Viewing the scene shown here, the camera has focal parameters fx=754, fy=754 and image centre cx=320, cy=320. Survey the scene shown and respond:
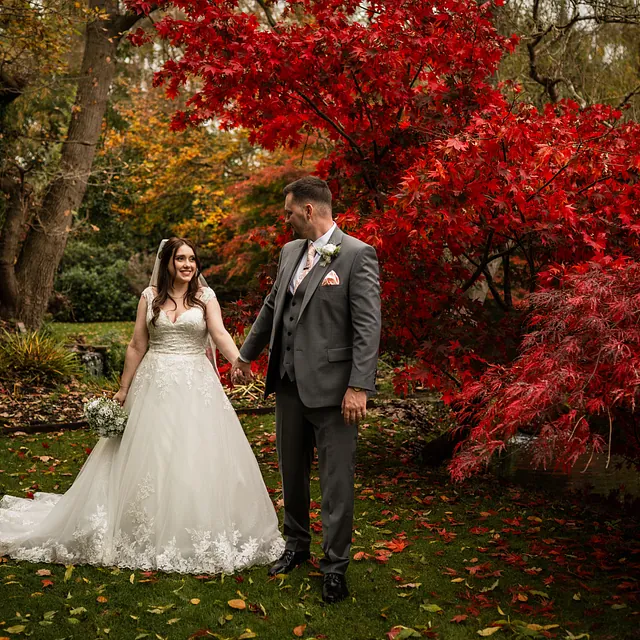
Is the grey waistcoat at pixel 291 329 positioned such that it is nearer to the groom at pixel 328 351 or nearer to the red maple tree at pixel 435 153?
the groom at pixel 328 351

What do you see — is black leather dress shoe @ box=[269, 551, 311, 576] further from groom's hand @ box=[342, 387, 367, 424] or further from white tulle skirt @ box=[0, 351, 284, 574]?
groom's hand @ box=[342, 387, 367, 424]

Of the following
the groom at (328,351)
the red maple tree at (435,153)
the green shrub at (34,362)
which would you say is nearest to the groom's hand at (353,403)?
the groom at (328,351)

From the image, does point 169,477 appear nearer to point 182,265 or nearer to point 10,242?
point 182,265

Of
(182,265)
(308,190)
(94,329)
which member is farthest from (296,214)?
(94,329)

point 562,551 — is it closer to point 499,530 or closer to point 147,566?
point 499,530

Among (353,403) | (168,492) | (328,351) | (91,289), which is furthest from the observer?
(91,289)

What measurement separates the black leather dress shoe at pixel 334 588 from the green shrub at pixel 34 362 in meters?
7.20

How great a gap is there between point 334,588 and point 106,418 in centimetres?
170

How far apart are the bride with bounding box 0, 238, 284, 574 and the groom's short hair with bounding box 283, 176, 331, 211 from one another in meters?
1.19

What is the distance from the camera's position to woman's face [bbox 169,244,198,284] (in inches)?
189

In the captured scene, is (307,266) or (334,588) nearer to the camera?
(334,588)

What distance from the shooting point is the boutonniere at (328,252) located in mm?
3883

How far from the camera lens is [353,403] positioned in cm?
367

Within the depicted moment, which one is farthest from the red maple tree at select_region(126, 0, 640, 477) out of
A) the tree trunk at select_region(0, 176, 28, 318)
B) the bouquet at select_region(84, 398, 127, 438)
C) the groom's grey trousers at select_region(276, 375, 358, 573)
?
the tree trunk at select_region(0, 176, 28, 318)
